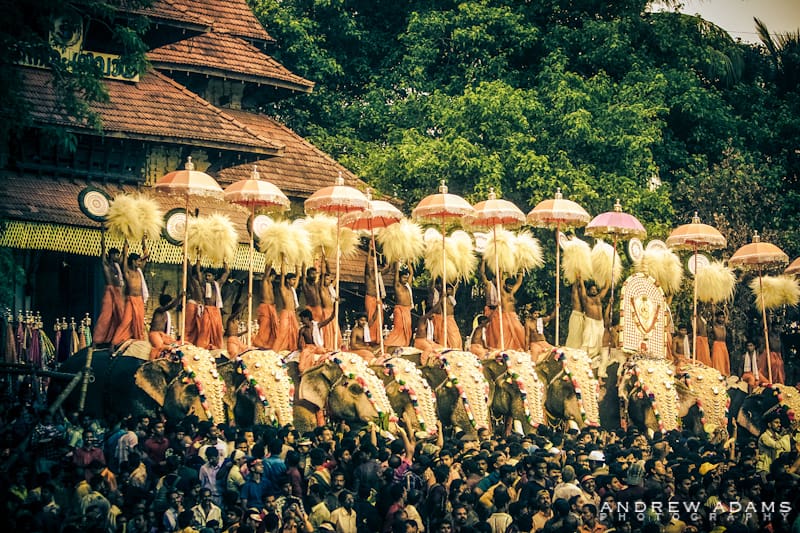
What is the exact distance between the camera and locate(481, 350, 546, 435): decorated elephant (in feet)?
62.6

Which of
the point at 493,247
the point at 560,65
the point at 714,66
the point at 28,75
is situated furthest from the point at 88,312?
the point at 714,66

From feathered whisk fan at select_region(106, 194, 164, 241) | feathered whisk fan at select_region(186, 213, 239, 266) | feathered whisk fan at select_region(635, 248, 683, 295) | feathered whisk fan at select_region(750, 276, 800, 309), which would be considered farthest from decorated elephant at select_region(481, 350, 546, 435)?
feathered whisk fan at select_region(750, 276, 800, 309)

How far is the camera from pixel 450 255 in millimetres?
20828

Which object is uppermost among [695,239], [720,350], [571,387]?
[695,239]

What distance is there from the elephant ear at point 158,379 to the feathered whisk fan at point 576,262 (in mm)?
7423

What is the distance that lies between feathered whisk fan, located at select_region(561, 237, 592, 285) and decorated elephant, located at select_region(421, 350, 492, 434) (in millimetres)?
3715

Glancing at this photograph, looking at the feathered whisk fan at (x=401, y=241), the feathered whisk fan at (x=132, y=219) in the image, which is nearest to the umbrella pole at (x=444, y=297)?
the feathered whisk fan at (x=401, y=241)

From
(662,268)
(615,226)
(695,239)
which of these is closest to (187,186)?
(615,226)

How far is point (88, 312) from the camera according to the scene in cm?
2120

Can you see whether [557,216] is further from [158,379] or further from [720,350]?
[158,379]

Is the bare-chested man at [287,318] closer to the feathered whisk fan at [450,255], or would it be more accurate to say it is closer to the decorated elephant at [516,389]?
the feathered whisk fan at [450,255]

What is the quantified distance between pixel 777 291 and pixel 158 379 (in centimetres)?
1130

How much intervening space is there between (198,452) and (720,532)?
5.23 metres

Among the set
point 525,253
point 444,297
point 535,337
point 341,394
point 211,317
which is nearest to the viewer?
point 341,394
